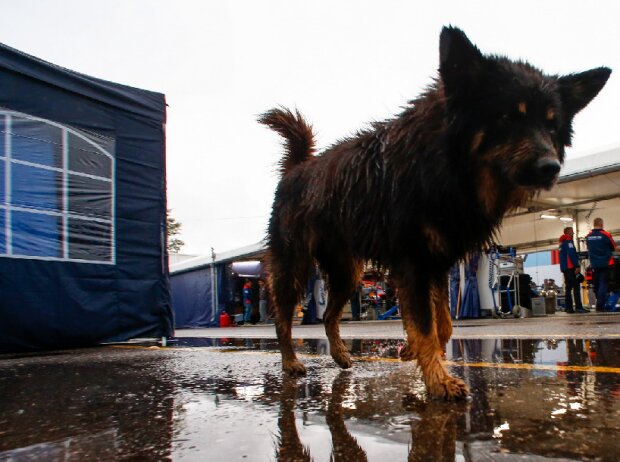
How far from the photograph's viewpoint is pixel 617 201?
18.5 m

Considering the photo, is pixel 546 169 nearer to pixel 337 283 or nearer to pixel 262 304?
pixel 337 283

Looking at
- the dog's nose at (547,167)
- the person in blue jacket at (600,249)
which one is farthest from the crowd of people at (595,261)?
the dog's nose at (547,167)

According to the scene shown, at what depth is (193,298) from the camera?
83.7 ft

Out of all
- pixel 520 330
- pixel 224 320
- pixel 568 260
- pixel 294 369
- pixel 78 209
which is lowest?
pixel 224 320

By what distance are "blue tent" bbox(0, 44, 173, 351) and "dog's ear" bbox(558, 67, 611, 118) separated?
6491mm

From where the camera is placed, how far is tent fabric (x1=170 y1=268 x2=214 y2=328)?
24.4 meters

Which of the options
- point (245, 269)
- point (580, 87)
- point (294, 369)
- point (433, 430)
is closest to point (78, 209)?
point (294, 369)

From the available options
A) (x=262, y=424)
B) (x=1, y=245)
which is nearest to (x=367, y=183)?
(x=262, y=424)

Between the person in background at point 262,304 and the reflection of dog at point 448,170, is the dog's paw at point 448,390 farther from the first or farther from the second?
the person in background at point 262,304

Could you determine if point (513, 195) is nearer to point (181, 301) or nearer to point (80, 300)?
point (80, 300)

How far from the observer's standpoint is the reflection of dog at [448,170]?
2383 millimetres

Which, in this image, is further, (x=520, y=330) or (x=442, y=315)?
(x=520, y=330)

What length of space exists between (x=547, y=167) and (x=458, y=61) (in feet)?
2.26

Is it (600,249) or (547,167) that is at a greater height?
(600,249)
